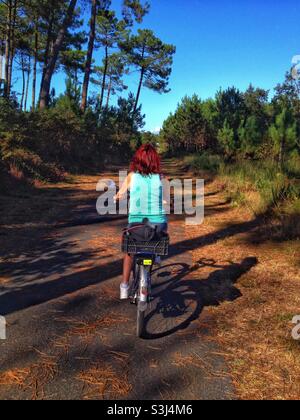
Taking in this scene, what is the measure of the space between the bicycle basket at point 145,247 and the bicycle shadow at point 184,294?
813 millimetres

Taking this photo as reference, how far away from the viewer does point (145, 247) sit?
4.05 meters

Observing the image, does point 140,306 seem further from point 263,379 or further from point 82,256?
point 82,256

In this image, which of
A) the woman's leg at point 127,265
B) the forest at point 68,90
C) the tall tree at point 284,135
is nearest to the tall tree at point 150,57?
the forest at point 68,90

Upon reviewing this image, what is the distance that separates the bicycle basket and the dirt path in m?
0.84

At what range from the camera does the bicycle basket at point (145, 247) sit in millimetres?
4039

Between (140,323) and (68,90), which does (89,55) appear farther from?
(140,323)

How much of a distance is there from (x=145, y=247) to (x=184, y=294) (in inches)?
59.2

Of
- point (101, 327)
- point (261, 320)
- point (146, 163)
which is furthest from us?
point (261, 320)

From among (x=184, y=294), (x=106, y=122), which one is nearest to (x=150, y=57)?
(x=106, y=122)

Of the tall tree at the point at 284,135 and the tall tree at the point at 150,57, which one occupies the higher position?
the tall tree at the point at 150,57

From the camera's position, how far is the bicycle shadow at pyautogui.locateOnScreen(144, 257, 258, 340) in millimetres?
4367

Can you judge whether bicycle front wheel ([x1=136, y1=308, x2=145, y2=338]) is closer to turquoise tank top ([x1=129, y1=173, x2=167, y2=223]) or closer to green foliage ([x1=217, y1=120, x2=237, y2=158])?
turquoise tank top ([x1=129, y1=173, x2=167, y2=223])

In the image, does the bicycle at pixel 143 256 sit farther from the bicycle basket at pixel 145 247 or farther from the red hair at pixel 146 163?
the red hair at pixel 146 163
